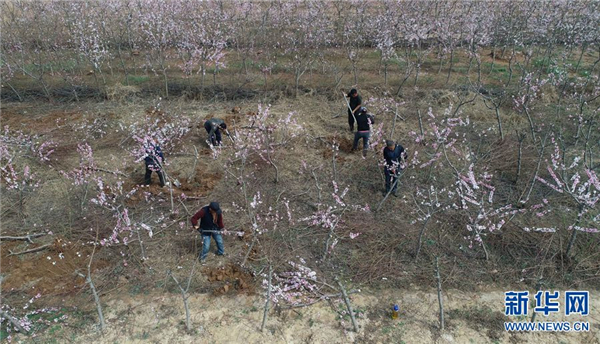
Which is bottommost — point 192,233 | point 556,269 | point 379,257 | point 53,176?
point 556,269

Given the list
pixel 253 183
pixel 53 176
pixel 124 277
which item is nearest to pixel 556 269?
pixel 253 183

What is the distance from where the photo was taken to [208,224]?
6.50m

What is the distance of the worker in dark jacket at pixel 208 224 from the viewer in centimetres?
635

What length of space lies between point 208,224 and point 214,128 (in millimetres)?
3916

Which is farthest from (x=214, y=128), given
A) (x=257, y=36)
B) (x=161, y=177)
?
(x=257, y=36)

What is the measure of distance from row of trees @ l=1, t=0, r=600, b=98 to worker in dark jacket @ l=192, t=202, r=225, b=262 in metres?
8.43

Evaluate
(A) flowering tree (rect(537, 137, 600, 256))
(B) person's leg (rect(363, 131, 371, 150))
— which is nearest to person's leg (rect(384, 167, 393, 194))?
(B) person's leg (rect(363, 131, 371, 150))

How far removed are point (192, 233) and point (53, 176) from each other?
447cm

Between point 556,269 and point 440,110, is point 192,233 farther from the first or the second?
point 440,110

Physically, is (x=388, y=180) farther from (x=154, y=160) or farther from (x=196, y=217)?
(x=154, y=160)

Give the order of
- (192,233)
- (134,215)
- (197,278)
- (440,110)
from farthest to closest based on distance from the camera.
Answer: (440,110), (134,215), (192,233), (197,278)

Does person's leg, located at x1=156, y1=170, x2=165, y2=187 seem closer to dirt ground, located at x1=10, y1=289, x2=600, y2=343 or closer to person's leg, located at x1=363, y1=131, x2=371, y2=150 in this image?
dirt ground, located at x1=10, y1=289, x2=600, y2=343

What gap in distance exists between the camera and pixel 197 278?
6.55m

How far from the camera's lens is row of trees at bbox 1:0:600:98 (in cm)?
1466
